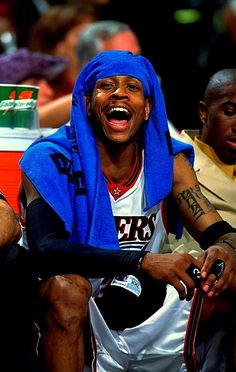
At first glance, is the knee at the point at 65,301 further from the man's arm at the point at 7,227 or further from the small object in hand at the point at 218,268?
the small object in hand at the point at 218,268

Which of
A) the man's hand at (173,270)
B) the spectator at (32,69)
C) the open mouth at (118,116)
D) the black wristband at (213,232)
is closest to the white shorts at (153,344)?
the black wristband at (213,232)

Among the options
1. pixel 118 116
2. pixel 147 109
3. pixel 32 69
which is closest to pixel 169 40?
pixel 32 69

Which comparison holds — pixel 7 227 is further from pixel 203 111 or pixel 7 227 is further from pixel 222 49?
pixel 222 49

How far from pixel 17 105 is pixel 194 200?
970mm

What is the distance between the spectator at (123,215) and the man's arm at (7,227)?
11cm

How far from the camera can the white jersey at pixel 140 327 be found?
4539mm

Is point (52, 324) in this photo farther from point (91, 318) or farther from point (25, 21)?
point (25, 21)

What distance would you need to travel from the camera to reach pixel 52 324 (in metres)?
4.04

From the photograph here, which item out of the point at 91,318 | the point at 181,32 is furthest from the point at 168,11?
the point at 91,318

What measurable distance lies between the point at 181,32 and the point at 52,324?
4456mm

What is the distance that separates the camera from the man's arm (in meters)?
4.10

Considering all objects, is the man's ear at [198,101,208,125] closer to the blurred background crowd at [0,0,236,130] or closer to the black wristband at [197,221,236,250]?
the black wristband at [197,221,236,250]

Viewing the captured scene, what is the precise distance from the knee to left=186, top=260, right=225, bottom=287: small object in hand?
1.33 ft

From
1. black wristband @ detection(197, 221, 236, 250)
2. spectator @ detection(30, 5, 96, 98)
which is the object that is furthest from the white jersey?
spectator @ detection(30, 5, 96, 98)
